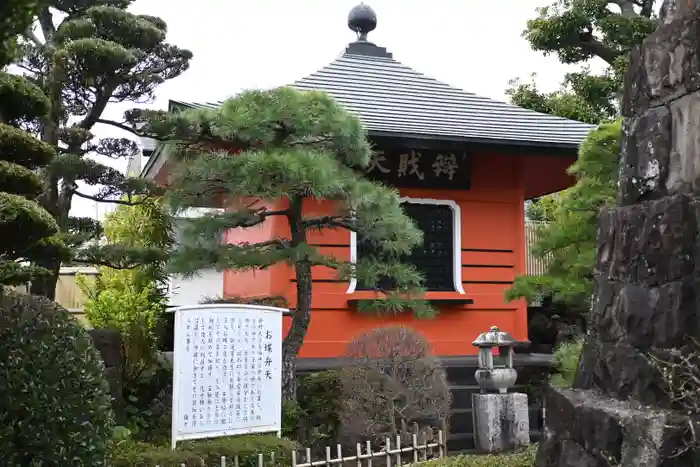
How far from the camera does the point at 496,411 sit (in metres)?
7.23

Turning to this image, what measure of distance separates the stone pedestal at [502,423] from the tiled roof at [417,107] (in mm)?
3505

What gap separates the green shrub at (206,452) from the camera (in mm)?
5285

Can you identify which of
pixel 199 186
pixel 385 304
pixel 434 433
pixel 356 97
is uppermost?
pixel 356 97

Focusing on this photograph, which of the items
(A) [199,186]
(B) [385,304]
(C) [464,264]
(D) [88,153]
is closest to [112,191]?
(D) [88,153]

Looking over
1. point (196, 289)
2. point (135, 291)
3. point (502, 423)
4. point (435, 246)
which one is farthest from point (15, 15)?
point (196, 289)

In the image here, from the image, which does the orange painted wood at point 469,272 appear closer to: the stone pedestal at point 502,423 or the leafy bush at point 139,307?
the leafy bush at point 139,307

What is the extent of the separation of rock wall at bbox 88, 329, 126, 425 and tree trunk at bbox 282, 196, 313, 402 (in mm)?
1578

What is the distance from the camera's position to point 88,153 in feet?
23.7

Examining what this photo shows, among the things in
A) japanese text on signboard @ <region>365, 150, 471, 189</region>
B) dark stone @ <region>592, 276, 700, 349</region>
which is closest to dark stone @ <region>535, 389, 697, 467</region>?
dark stone @ <region>592, 276, 700, 349</region>

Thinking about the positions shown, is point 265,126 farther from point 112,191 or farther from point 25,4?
point 25,4

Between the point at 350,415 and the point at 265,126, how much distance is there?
2.85 m

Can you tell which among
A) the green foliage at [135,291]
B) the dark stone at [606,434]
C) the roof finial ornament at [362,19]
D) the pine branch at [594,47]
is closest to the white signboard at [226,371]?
the green foliage at [135,291]

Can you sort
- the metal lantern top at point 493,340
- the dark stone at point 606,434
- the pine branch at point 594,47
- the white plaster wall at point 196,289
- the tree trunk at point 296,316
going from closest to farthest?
the dark stone at point 606,434
the tree trunk at point 296,316
the metal lantern top at point 493,340
the pine branch at point 594,47
the white plaster wall at point 196,289

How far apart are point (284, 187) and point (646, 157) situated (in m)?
3.08
